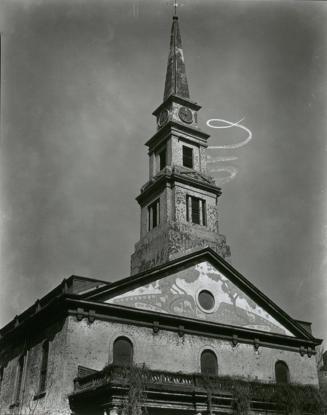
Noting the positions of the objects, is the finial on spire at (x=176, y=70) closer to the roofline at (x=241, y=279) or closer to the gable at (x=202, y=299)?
the roofline at (x=241, y=279)

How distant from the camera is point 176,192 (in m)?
33.1

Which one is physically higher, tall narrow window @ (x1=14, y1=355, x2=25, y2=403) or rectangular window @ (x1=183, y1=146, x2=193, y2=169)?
rectangular window @ (x1=183, y1=146, x2=193, y2=169)

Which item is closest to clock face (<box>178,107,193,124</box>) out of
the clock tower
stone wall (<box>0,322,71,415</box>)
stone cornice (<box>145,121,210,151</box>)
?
the clock tower

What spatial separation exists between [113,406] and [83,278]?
21.4 feet

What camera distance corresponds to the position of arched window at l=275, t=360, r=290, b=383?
2688cm

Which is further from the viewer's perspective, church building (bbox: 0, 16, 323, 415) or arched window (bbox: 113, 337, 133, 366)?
arched window (bbox: 113, 337, 133, 366)

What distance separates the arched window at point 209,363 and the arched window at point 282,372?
391 centimetres

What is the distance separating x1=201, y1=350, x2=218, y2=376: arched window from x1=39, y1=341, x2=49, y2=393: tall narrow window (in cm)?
741

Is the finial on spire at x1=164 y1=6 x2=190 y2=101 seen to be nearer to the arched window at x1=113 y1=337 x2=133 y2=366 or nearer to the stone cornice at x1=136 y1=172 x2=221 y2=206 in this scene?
the stone cornice at x1=136 y1=172 x2=221 y2=206

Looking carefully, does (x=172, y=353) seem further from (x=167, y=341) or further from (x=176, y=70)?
(x=176, y=70)

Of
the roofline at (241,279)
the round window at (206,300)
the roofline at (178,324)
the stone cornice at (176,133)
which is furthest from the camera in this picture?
the stone cornice at (176,133)

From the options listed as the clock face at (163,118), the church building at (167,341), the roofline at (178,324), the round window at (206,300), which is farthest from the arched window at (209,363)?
the clock face at (163,118)

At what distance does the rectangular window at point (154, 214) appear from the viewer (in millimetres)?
33791

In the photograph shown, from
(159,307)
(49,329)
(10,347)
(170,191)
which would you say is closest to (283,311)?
(159,307)
